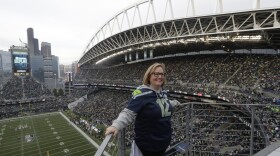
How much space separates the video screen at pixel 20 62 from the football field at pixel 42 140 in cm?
2642

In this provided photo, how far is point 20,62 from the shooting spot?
63000 mm

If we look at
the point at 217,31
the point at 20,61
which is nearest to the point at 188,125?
the point at 217,31

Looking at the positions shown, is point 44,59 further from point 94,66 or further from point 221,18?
point 221,18

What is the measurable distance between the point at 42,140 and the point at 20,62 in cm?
4223

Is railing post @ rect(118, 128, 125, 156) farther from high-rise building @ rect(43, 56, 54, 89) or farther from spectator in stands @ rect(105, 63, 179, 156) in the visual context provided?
high-rise building @ rect(43, 56, 54, 89)

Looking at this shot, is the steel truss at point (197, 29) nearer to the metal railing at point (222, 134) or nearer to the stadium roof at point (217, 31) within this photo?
the stadium roof at point (217, 31)

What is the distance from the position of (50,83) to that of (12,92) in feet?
208

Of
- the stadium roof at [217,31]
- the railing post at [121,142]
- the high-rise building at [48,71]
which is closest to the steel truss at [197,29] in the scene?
the stadium roof at [217,31]

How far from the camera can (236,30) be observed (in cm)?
2100

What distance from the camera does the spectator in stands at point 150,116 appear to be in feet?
7.48

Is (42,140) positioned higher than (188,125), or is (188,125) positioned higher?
(188,125)

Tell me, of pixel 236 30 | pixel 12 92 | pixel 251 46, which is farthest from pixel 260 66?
pixel 12 92

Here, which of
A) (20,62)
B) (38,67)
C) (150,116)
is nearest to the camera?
(150,116)

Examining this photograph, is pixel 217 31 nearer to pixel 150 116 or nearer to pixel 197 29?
pixel 197 29
